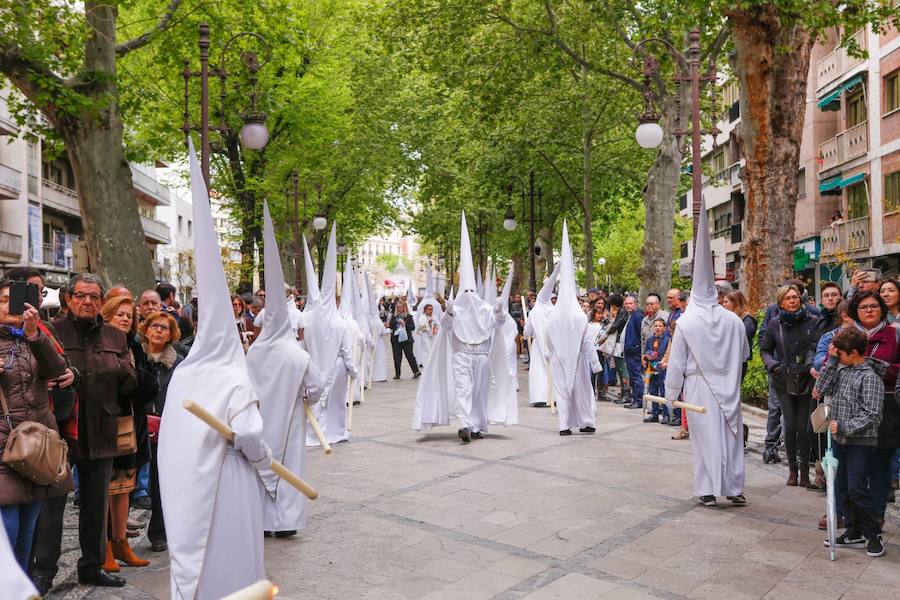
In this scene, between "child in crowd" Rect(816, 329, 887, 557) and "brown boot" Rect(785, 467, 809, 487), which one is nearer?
"child in crowd" Rect(816, 329, 887, 557)

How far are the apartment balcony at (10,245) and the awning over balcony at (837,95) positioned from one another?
31350mm

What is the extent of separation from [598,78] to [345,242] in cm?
1561

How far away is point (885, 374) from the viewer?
21.9 ft

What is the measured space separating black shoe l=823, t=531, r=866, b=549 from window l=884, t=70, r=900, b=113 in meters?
24.8

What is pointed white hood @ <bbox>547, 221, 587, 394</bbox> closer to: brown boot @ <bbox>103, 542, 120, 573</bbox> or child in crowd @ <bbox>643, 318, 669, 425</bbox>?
child in crowd @ <bbox>643, 318, 669, 425</bbox>

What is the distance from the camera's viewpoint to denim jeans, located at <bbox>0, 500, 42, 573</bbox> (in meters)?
4.69

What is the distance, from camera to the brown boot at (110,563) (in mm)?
6156

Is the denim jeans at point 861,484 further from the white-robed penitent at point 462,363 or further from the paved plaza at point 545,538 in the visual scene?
the white-robed penitent at point 462,363

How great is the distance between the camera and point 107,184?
1345 cm

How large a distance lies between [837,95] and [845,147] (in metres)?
1.91

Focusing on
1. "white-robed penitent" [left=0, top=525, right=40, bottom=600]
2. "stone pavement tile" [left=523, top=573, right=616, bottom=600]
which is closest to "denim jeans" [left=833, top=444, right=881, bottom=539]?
"stone pavement tile" [left=523, top=573, right=616, bottom=600]

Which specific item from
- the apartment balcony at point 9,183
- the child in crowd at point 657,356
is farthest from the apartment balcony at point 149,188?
the child in crowd at point 657,356

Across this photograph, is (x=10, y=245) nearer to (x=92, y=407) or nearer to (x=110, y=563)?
(x=110, y=563)

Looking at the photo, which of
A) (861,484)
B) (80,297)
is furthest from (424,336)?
(80,297)
